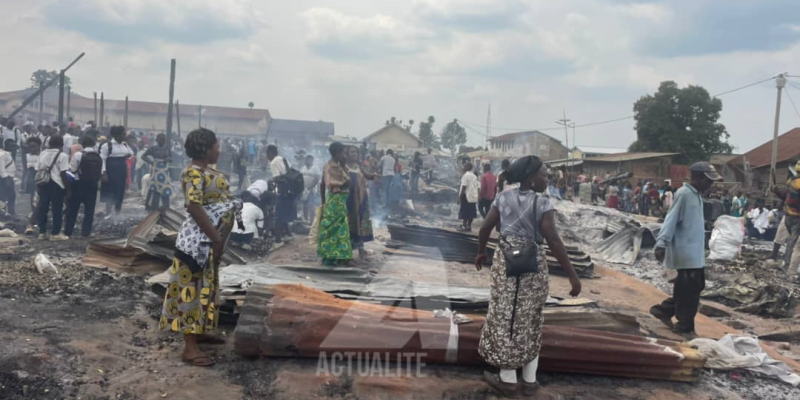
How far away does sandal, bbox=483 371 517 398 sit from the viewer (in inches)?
145

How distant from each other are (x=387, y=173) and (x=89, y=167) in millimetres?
8987

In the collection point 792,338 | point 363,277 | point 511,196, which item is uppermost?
point 511,196

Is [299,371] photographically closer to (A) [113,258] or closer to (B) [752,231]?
(A) [113,258]

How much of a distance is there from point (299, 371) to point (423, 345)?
0.87m

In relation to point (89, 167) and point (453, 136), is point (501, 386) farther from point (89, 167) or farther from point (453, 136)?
point (453, 136)

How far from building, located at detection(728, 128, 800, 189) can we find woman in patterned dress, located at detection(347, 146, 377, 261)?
2296 cm

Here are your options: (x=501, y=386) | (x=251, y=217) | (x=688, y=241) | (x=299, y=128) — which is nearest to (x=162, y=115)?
(x=299, y=128)

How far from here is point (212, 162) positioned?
4.00 metres

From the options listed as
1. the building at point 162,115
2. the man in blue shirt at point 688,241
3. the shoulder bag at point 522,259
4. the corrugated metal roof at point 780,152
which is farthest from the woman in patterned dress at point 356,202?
the building at point 162,115

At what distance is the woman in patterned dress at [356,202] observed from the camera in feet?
25.2

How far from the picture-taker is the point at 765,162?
93.2 feet

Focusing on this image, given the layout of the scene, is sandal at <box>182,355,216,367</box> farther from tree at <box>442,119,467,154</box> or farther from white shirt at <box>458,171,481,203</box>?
tree at <box>442,119,467,154</box>

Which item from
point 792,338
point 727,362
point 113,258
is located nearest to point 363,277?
point 113,258

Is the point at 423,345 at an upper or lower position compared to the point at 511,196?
lower
